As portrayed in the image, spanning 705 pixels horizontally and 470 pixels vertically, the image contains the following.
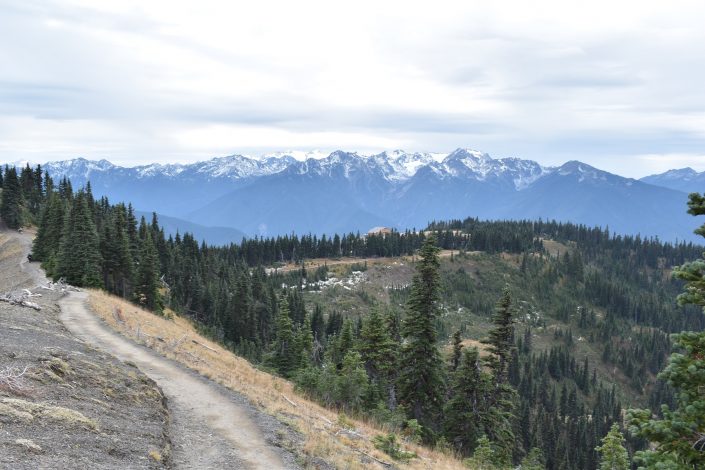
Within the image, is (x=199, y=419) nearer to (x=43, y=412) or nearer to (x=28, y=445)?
(x=43, y=412)

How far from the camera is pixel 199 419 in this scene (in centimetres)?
1748

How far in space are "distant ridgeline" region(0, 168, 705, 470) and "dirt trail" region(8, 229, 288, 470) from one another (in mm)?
10662

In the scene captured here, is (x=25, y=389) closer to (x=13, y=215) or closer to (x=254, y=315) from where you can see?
(x=254, y=315)

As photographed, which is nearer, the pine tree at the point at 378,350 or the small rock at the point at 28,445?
the small rock at the point at 28,445

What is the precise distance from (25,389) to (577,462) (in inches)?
4581

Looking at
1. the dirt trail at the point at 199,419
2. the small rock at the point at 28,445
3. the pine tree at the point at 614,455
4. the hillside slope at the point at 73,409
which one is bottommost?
the pine tree at the point at 614,455

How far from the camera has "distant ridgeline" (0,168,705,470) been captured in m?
34.0

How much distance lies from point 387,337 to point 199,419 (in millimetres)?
26633

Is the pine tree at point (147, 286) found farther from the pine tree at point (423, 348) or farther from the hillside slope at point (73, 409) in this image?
the hillside slope at point (73, 409)

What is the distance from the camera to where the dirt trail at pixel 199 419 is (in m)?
14.1

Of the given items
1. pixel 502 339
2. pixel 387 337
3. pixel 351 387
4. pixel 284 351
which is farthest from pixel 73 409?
pixel 284 351

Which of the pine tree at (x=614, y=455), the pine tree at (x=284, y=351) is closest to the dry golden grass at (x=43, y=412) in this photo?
the pine tree at (x=614, y=455)

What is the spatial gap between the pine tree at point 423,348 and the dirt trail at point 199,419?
17.5 metres

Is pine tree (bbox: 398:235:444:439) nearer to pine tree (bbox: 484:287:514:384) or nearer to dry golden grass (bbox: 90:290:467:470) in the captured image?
pine tree (bbox: 484:287:514:384)
